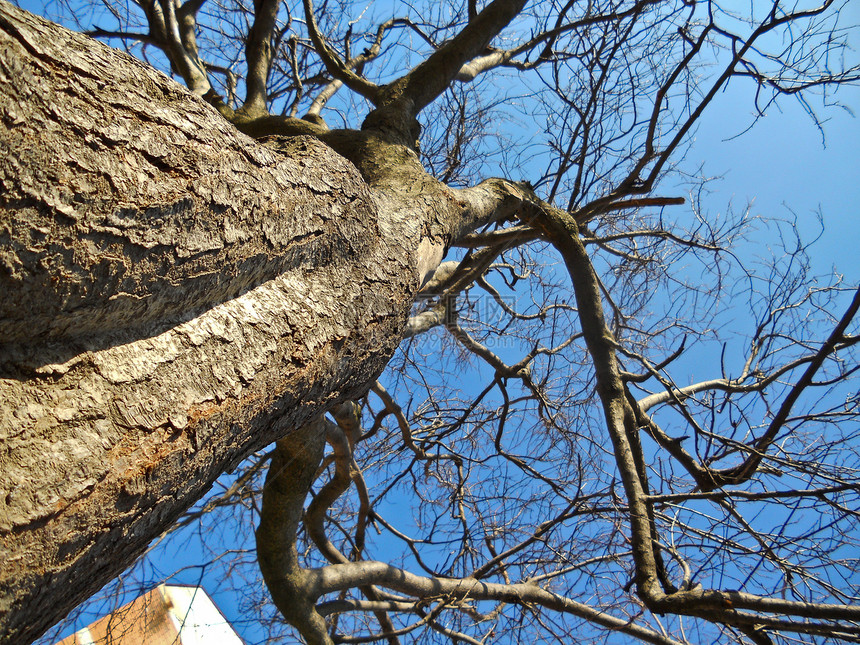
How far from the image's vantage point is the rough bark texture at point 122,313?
0.61m

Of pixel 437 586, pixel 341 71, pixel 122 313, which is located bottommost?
pixel 122 313

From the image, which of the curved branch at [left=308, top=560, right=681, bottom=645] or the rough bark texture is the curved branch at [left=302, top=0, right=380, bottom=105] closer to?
the rough bark texture

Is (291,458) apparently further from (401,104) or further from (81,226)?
(81,226)

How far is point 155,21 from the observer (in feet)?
11.3

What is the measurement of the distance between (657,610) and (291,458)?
176 cm

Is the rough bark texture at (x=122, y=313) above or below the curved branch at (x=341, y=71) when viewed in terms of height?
below

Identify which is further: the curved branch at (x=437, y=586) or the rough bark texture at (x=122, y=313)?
the curved branch at (x=437, y=586)

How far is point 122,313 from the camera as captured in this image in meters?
0.75

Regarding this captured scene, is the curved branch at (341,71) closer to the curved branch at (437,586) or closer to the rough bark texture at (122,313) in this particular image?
the rough bark texture at (122,313)

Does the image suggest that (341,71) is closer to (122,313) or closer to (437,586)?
(122,313)

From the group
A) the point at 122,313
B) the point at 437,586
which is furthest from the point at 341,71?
the point at 437,586

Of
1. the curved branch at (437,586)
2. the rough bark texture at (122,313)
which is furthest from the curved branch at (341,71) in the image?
the curved branch at (437,586)

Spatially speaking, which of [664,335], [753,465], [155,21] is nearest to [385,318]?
[753,465]

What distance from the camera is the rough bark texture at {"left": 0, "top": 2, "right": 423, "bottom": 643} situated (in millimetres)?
611
